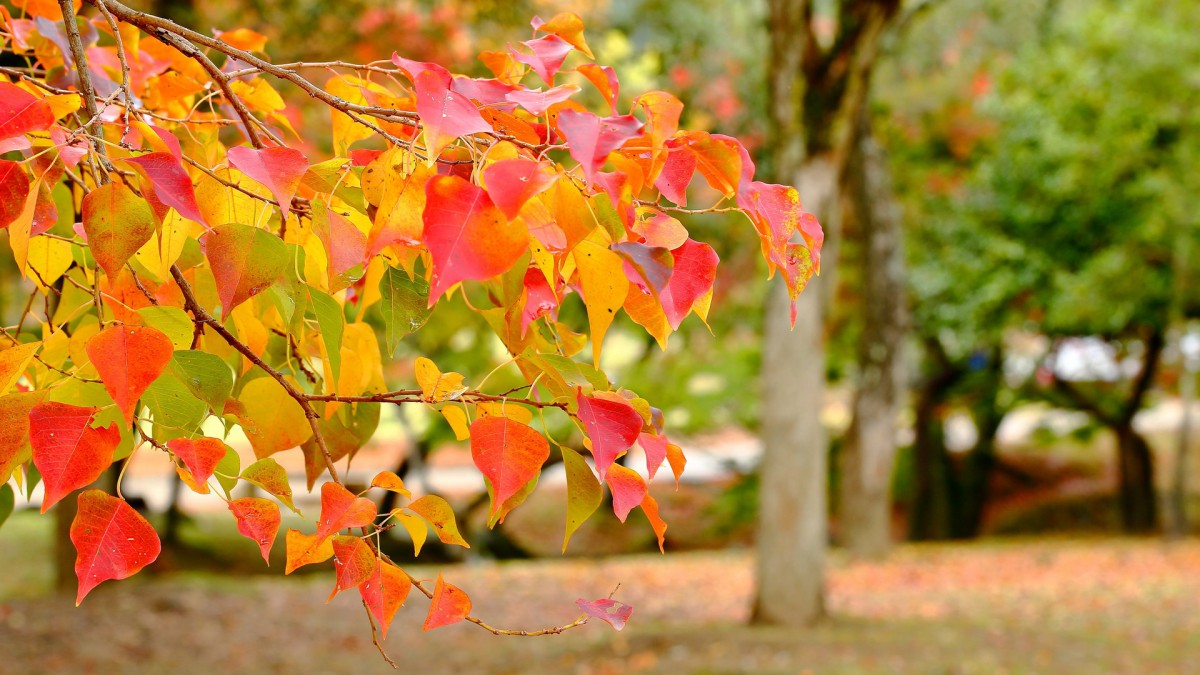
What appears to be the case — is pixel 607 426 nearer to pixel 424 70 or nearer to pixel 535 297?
pixel 535 297

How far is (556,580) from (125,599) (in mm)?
3338

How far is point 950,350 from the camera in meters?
12.9

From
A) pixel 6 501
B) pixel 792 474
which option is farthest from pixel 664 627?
pixel 6 501

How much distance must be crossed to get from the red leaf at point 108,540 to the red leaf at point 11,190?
0.78 feet

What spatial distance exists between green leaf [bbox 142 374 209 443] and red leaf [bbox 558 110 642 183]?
1.41ft

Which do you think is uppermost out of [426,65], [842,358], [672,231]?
[426,65]

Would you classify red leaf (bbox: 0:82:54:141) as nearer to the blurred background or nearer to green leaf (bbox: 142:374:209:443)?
green leaf (bbox: 142:374:209:443)

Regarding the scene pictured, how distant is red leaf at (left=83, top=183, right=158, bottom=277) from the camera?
0.88 meters

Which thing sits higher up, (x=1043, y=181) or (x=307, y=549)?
(x=1043, y=181)

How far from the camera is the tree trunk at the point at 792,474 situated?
237 inches

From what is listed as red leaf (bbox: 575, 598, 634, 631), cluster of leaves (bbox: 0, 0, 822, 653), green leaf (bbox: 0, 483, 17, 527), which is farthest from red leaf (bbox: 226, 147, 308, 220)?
green leaf (bbox: 0, 483, 17, 527)

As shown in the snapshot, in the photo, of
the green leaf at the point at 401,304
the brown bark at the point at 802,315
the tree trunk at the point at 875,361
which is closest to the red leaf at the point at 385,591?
the green leaf at the point at 401,304

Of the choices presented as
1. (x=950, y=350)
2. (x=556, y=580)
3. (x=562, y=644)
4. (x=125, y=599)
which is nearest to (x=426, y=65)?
(x=562, y=644)

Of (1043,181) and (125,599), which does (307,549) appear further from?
(1043,181)
